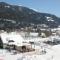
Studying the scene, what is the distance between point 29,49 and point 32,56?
0.84 meters

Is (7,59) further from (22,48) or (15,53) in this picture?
(22,48)

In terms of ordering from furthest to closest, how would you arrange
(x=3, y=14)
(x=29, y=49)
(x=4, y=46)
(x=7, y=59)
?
(x=3, y=14) → (x=4, y=46) → (x=29, y=49) → (x=7, y=59)

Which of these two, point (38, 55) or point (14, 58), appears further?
point (38, 55)

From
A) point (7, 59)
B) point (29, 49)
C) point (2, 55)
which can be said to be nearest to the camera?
point (7, 59)

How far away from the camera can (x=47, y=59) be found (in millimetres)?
5094

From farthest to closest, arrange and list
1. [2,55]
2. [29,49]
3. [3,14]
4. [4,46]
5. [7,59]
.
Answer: [3,14] < [4,46] < [29,49] < [2,55] < [7,59]

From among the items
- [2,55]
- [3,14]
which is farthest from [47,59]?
[3,14]

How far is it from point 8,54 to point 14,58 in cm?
53

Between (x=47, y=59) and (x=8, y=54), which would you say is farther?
(x=8, y=54)

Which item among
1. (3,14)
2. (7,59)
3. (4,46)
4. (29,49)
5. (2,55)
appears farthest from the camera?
(3,14)

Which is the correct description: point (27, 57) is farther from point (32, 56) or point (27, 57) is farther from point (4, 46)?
point (4, 46)

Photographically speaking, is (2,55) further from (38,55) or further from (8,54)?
(38,55)

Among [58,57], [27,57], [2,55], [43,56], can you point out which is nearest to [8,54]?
[2,55]

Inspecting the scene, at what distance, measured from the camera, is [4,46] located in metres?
6.69
